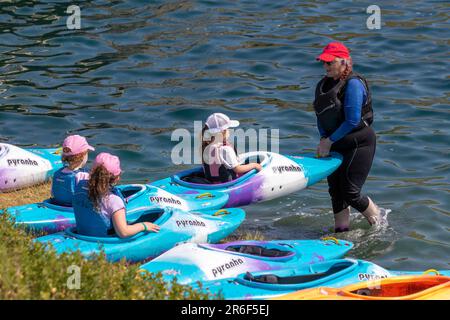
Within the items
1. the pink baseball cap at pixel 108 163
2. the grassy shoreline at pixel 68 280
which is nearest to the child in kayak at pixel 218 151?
the pink baseball cap at pixel 108 163

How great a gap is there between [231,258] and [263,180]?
286 cm

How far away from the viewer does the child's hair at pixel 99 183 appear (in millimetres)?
8914

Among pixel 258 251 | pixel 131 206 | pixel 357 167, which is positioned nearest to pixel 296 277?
pixel 258 251

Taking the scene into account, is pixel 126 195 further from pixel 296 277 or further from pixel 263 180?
pixel 296 277

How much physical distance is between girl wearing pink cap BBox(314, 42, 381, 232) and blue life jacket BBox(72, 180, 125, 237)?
3020 mm

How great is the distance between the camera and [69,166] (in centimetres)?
1020

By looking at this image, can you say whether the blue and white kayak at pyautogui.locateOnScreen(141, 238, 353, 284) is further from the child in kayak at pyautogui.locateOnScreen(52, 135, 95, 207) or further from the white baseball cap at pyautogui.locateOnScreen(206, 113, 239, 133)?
the white baseball cap at pyautogui.locateOnScreen(206, 113, 239, 133)

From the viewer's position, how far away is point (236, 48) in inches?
752

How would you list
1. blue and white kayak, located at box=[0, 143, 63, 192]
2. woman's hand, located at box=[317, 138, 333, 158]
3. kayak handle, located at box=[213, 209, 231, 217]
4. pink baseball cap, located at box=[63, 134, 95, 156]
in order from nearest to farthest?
pink baseball cap, located at box=[63, 134, 95, 156] → kayak handle, located at box=[213, 209, 231, 217] → woman's hand, located at box=[317, 138, 333, 158] → blue and white kayak, located at box=[0, 143, 63, 192]

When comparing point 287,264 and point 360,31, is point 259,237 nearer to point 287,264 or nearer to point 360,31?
point 287,264

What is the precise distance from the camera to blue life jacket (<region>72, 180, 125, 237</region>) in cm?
909

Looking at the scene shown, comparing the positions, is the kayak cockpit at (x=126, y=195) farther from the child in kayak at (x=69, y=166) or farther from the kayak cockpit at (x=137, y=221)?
the kayak cockpit at (x=137, y=221)

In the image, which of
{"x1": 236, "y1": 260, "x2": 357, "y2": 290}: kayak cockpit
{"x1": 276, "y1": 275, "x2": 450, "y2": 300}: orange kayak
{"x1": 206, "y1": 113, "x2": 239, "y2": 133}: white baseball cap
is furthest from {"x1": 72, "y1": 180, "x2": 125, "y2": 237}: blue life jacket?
{"x1": 276, "y1": 275, "x2": 450, "y2": 300}: orange kayak

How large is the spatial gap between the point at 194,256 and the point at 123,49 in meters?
11.3
